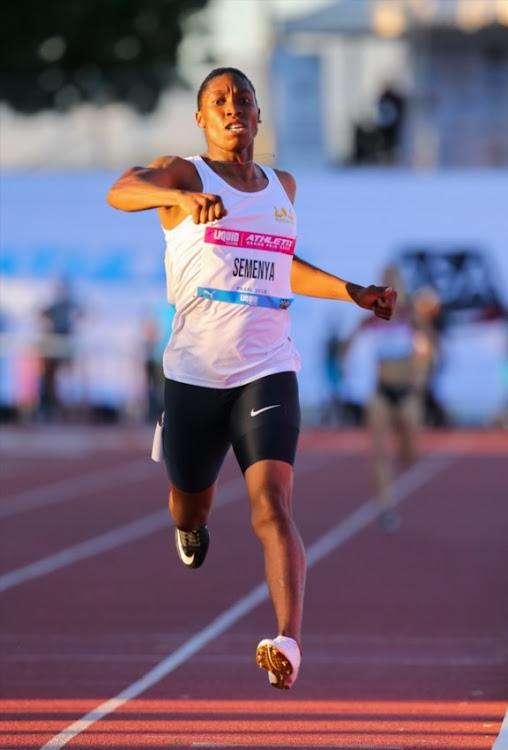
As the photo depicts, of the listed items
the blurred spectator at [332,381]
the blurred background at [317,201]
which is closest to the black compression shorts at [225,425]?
the blurred background at [317,201]

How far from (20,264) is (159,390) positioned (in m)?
3.33

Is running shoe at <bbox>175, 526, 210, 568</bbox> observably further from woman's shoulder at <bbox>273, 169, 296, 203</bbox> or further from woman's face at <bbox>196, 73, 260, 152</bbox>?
woman's face at <bbox>196, 73, 260, 152</bbox>

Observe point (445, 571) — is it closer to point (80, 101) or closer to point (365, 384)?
point (365, 384)

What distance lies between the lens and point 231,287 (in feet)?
19.4

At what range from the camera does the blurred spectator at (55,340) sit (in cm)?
2597

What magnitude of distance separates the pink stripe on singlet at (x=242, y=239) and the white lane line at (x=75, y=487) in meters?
8.80

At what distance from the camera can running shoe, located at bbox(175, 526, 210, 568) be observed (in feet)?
21.9

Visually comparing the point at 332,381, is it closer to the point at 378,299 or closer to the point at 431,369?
the point at 431,369

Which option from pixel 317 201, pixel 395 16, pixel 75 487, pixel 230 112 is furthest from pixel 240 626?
pixel 395 16

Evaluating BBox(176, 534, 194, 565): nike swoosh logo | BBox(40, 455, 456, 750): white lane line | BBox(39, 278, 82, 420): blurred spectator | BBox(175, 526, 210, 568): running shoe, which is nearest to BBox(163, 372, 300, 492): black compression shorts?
BBox(175, 526, 210, 568): running shoe

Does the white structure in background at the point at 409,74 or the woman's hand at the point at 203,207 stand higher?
the woman's hand at the point at 203,207

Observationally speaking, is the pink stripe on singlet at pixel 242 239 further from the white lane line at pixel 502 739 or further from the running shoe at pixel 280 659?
the white lane line at pixel 502 739

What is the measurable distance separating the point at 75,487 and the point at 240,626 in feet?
29.0

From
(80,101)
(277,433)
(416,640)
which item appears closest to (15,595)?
A: (416,640)
